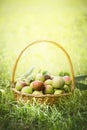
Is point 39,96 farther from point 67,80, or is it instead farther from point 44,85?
point 67,80

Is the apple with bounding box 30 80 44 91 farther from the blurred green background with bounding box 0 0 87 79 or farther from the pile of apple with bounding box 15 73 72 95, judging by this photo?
the blurred green background with bounding box 0 0 87 79

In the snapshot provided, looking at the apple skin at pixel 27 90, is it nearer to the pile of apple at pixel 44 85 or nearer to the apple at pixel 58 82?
the pile of apple at pixel 44 85

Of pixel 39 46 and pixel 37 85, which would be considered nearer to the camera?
pixel 37 85

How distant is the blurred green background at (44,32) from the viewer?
2.62m

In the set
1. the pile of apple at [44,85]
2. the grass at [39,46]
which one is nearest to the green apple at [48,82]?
the pile of apple at [44,85]

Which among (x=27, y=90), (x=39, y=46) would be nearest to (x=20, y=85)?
(x=27, y=90)

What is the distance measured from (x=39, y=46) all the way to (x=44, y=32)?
92 mm

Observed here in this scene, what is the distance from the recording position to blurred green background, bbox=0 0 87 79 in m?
2.62

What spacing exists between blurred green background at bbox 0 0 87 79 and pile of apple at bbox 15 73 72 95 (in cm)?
9

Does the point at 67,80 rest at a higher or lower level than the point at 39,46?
lower

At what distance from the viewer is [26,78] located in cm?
262

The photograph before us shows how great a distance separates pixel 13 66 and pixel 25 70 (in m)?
0.08

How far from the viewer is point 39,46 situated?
265 centimetres

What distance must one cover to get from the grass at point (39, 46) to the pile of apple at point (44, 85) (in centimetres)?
6
